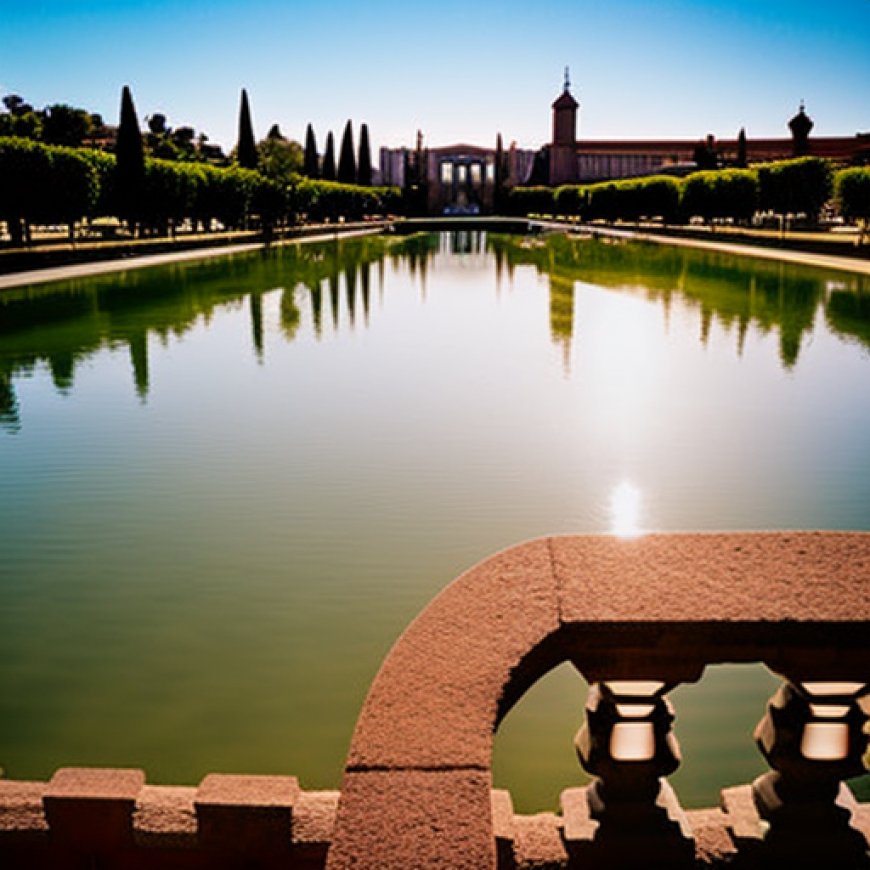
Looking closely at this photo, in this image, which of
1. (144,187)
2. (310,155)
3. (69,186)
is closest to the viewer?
(69,186)

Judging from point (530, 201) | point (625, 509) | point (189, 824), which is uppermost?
point (530, 201)

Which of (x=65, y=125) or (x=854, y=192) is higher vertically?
(x=65, y=125)

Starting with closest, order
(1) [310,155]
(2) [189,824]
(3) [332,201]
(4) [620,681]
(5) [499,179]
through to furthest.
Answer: (4) [620,681] < (2) [189,824] < (3) [332,201] < (1) [310,155] < (5) [499,179]

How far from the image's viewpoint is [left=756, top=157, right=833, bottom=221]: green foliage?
1517 inches

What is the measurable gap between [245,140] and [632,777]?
6078 cm

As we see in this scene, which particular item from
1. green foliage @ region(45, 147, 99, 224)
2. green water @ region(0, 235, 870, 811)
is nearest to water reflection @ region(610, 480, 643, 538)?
green water @ region(0, 235, 870, 811)

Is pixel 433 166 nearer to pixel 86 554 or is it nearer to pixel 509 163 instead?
pixel 509 163

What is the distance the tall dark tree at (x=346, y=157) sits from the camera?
8156cm

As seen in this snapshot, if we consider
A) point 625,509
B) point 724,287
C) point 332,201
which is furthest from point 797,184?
point 625,509

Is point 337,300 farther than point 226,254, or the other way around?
point 226,254

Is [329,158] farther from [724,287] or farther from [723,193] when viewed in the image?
[724,287]

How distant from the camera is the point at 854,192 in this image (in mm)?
31578

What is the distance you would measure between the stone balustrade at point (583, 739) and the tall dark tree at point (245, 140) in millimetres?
59546

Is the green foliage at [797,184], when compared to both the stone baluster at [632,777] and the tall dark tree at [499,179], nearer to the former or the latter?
the stone baluster at [632,777]
